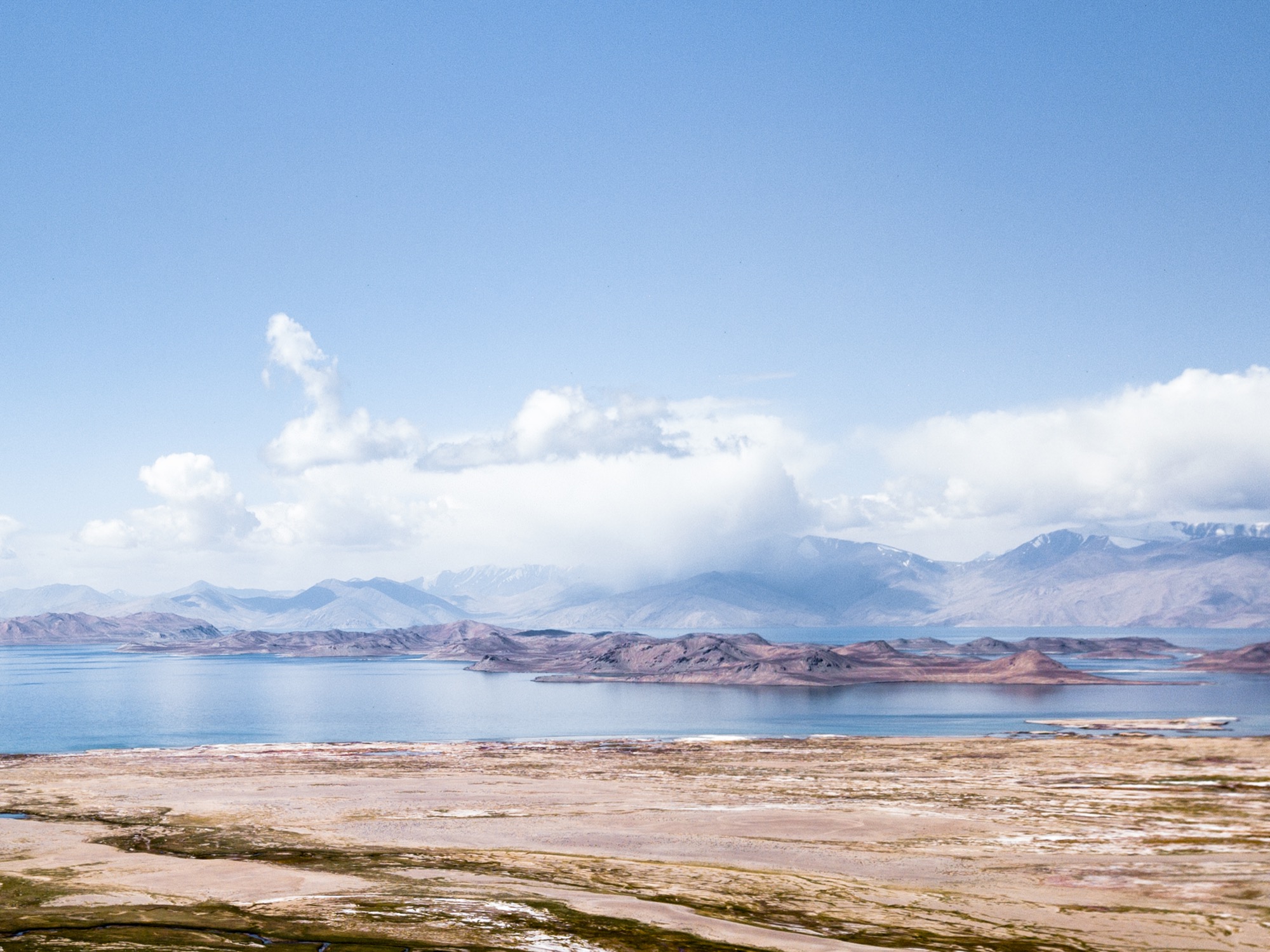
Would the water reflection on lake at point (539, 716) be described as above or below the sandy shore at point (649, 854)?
below

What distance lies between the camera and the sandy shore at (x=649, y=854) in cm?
3641

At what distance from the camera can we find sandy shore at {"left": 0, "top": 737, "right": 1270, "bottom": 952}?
119 feet

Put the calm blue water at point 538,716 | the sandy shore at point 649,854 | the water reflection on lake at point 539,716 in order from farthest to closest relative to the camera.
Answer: the water reflection on lake at point 539,716, the calm blue water at point 538,716, the sandy shore at point 649,854

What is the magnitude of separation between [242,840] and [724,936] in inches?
1260

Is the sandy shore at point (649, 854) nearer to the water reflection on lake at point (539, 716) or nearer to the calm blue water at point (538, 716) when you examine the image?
the water reflection on lake at point (539, 716)

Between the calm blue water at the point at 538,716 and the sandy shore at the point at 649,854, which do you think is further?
the calm blue water at the point at 538,716

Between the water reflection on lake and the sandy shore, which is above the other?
the sandy shore

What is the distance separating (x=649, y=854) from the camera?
52969 mm

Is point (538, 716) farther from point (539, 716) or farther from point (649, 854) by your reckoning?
point (649, 854)

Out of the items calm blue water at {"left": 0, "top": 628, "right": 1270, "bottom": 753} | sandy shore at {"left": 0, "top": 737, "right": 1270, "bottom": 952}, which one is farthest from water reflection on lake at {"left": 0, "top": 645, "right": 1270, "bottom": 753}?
sandy shore at {"left": 0, "top": 737, "right": 1270, "bottom": 952}

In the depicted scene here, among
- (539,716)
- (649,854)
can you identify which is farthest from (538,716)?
(649,854)

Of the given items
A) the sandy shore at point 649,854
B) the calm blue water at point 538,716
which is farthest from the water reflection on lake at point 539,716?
the sandy shore at point 649,854

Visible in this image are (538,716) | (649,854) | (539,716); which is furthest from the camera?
(538,716)

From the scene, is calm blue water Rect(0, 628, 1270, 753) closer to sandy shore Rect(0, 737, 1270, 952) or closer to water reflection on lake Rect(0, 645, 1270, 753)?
water reflection on lake Rect(0, 645, 1270, 753)
